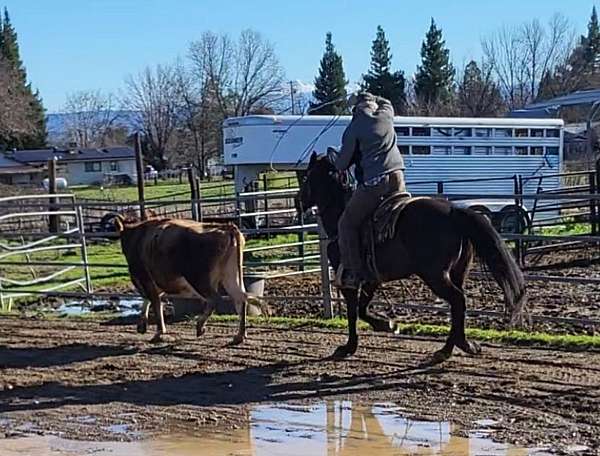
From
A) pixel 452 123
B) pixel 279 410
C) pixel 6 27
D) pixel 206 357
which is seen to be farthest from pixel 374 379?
pixel 6 27

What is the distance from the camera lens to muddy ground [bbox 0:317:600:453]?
240 inches

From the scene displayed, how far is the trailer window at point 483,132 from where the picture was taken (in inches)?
Answer: 1046

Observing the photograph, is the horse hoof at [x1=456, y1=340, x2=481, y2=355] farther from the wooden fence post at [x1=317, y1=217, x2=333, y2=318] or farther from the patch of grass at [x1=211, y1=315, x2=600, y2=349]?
the wooden fence post at [x1=317, y1=217, x2=333, y2=318]

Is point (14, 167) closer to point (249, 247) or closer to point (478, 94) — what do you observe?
point (478, 94)

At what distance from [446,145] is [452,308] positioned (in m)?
19.0

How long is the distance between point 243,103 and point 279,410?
63.4 metres

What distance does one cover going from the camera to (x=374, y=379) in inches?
283

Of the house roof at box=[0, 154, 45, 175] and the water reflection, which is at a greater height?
the house roof at box=[0, 154, 45, 175]

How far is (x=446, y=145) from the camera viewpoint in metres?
26.1

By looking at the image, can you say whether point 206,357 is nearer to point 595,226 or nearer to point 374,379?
point 374,379

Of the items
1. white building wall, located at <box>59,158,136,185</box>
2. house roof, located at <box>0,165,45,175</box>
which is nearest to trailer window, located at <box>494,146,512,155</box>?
house roof, located at <box>0,165,45,175</box>

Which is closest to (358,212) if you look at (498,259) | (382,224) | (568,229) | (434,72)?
(382,224)

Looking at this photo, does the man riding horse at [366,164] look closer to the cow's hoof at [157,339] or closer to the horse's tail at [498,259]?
A: the horse's tail at [498,259]

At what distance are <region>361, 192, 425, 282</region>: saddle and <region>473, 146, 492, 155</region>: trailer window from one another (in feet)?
63.5
